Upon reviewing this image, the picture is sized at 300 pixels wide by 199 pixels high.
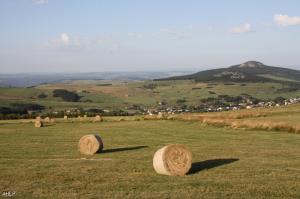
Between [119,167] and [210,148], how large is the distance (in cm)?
903

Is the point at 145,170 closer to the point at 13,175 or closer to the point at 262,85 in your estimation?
the point at 13,175

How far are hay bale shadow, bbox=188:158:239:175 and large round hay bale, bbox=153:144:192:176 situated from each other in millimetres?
475

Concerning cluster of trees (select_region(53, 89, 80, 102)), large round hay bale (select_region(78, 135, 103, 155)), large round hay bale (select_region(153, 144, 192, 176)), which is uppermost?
large round hay bale (select_region(153, 144, 192, 176))

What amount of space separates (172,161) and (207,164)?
2.86m

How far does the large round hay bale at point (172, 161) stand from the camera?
1720 cm

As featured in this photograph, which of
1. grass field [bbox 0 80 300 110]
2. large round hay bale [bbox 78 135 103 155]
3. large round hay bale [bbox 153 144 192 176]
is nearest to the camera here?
large round hay bale [bbox 153 144 192 176]

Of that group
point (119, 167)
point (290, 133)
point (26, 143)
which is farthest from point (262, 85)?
point (119, 167)

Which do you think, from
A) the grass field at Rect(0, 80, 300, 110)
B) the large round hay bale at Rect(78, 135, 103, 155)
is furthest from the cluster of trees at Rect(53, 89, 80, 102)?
the large round hay bale at Rect(78, 135, 103, 155)

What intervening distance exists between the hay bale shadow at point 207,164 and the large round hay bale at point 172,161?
18.7 inches

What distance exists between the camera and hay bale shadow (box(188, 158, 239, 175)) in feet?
60.6

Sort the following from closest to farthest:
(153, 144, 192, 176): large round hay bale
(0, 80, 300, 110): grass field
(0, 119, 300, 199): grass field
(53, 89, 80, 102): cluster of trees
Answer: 1. (0, 119, 300, 199): grass field
2. (153, 144, 192, 176): large round hay bale
3. (0, 80, 300, 110): grass field
4. (53, 89, 80, 102): cluster of trees

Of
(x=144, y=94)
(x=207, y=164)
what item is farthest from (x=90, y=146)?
(x=144, y=94)

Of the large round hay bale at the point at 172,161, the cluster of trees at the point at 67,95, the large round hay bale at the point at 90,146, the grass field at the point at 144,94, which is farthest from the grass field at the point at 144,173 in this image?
the cluster of trees at the point at 67,95

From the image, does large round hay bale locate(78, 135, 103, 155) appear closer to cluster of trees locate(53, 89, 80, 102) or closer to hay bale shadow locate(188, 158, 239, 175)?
hay bale shadow locate(188, 158, 239, 175)
